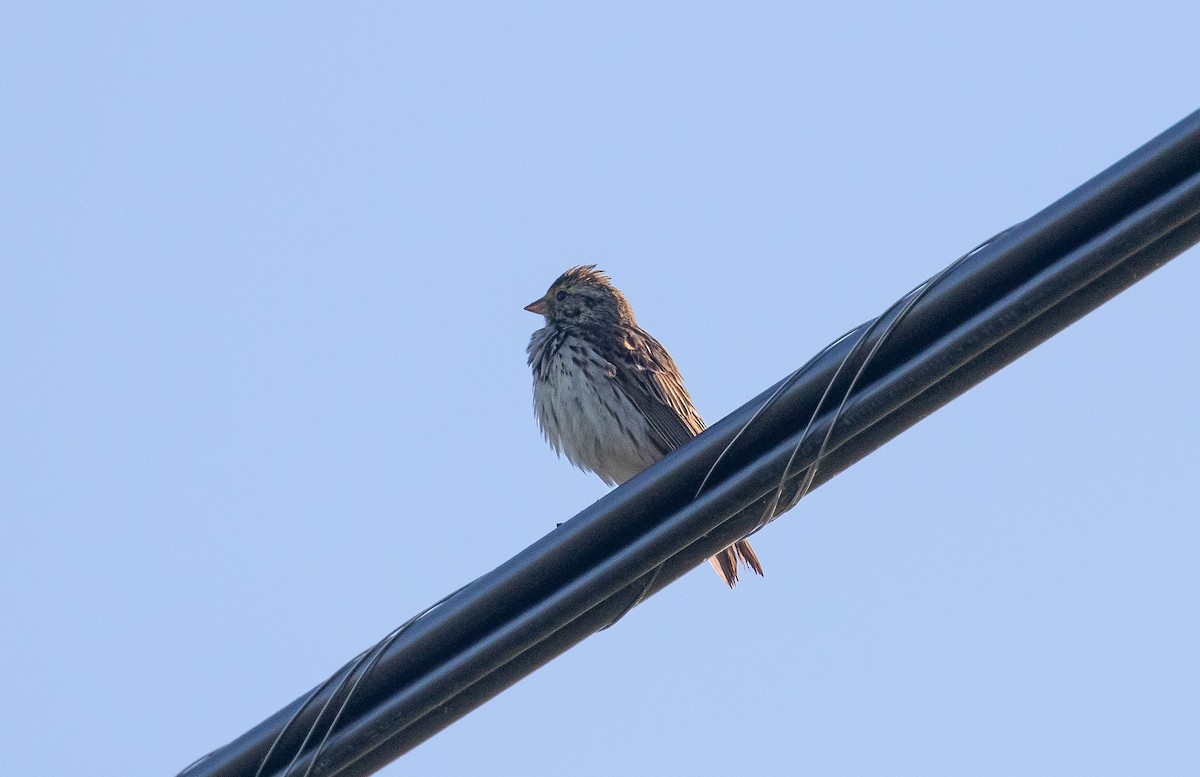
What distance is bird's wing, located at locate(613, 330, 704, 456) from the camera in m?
9.16

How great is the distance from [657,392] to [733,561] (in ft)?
3.45

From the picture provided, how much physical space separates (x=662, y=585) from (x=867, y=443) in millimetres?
753

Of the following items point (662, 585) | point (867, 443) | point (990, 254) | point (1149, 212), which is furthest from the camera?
point (662, 585)

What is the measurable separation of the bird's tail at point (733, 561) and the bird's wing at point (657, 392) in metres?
0.65

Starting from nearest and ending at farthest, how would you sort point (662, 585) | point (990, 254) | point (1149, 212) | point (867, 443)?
point (1149, 212), point (990, 254), point (867, 443), point (662, 585)

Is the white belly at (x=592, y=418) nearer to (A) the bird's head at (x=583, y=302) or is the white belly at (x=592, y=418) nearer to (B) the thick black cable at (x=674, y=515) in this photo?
(A) the bird's head at (x=583, y=302)

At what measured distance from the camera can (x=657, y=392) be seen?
30.5 ft

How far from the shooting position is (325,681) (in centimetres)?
471

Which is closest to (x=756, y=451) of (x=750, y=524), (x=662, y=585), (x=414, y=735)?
(x=750, y=524)

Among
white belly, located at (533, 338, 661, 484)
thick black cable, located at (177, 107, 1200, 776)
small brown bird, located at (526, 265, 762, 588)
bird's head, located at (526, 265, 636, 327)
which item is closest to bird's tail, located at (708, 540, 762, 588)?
small brown bird, located at (526, 265, 762, 588)

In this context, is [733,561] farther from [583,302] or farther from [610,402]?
[583,302]

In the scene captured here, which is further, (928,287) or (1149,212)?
(928,287)

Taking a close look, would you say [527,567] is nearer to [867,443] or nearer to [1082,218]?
[867,443]

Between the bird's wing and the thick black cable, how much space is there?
4.40 metres
